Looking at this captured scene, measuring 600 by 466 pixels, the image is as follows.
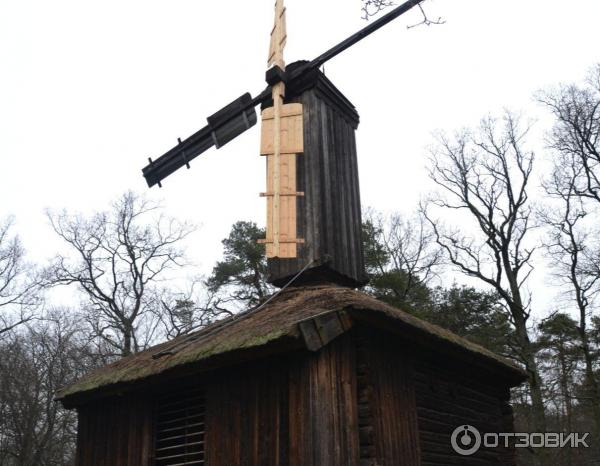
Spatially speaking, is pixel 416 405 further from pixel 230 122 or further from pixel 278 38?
pixel 278 38

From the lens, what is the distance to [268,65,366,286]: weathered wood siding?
10258 mm

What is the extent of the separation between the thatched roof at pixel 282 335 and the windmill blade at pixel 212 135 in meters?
3.29

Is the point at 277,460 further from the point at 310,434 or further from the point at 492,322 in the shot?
the point at 492,322

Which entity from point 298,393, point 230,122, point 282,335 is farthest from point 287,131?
point 298,393

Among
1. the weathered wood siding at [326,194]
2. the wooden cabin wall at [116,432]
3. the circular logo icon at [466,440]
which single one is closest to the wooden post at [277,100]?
the weathered wood siding at [326,194]

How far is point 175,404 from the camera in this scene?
352 inches

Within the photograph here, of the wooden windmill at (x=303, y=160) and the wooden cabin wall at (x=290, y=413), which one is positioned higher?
the wooden windmill at (x=303, y=160)

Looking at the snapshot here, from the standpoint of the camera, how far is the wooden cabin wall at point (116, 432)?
30.4 feet

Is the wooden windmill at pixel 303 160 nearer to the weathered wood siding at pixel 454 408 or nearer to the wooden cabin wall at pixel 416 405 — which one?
the wooden cabin wall at pixel 416 405

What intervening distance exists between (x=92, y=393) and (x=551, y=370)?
793 inches

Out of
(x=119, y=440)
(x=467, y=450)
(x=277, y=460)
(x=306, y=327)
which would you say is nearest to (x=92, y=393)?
(x=119, y=440)

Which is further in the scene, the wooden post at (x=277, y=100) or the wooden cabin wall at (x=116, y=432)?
the wooden post at (x=277, y=100)

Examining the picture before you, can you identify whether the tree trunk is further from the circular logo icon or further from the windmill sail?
the windmill sail

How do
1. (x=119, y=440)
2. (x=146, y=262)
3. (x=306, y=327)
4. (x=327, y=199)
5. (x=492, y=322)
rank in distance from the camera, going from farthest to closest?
(x=146, y=262)
(x=492, y=322)
(x=327, y=199)
(x=119, y=440)
(x=306, y=327)
